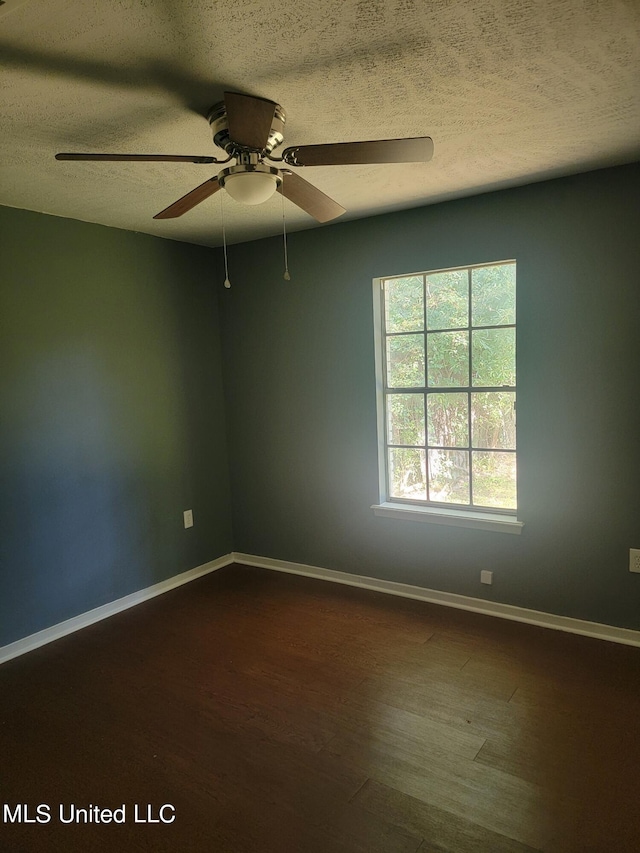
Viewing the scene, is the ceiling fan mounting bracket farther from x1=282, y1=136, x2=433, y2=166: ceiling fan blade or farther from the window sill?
the window sill

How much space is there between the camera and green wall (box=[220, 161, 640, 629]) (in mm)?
2805

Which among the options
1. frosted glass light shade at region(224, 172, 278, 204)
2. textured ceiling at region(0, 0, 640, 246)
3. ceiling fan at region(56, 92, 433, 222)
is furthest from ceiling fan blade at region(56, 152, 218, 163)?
textured ceiling at region(0, 0, 640, 246)

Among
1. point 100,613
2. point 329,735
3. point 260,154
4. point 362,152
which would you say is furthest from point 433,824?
point 100,613

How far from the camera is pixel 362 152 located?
5.74ft

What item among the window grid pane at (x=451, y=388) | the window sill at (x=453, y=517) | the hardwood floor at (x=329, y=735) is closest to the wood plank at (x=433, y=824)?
the hardwood floor at (x=329, y=735)

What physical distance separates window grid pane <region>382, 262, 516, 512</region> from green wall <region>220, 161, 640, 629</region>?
13cm

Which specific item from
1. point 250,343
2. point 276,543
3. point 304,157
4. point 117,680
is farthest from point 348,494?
point 304,157

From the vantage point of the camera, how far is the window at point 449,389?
319cm

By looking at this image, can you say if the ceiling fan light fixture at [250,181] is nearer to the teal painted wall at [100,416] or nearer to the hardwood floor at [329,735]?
the teal painted wall at [100,416]

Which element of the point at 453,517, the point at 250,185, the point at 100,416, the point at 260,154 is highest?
the point at 260,154

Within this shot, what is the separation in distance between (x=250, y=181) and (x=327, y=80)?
0.39m

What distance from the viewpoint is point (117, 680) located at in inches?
106

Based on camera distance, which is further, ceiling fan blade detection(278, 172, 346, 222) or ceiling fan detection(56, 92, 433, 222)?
ceiling fan blade detection(278, 172, 346, 222)

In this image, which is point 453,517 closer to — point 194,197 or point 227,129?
point 194,197
